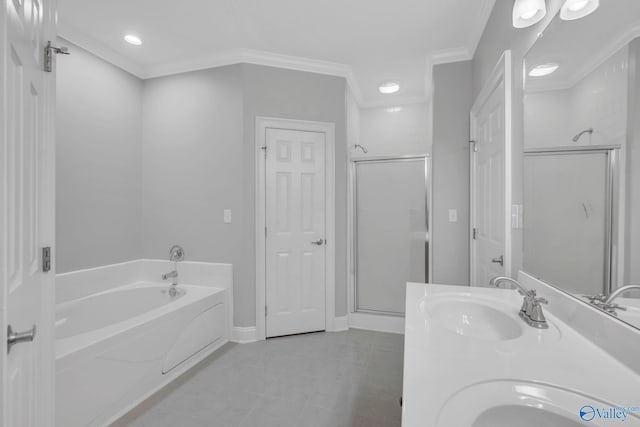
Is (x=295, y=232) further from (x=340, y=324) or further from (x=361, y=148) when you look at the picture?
(x=361, y=148)

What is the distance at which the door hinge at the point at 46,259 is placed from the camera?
38.4 inches

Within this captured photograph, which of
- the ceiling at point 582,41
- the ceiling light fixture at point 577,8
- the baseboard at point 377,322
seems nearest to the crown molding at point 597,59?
the ceiling at point 582,41

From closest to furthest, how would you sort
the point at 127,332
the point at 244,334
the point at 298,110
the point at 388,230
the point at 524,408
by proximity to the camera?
the point at 524,408 < the point at 127,332 < the point at 244,334 < the point at 298,110 < the point at 388,230

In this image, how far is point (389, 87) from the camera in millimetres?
3115

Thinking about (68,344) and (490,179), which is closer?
(68,344)

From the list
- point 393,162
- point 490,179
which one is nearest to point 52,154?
point 490,179

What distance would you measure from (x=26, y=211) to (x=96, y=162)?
1.91 meters

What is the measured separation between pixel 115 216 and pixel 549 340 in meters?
3.15

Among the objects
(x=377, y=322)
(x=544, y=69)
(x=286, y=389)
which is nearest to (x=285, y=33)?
(x=544, y=69)

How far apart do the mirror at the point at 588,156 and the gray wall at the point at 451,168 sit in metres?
1.23

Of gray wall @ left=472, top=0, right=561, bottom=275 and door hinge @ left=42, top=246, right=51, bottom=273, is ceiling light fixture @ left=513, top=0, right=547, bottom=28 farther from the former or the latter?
door hinge @ left=42, top=246, right=51, bottom=273

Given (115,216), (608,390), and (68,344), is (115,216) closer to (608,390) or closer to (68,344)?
(68,344)

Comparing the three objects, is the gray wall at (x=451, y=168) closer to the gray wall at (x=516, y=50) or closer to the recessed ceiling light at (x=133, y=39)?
the gray wall at (x=516, y=50)

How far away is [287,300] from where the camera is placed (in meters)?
2.66
